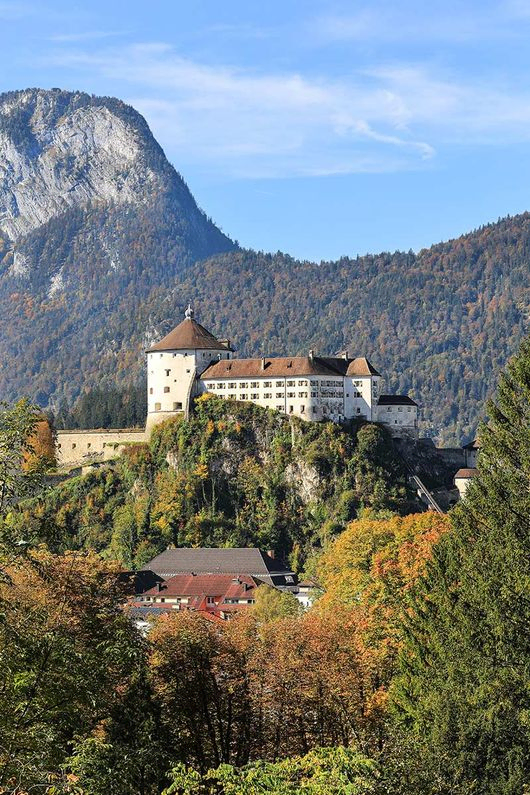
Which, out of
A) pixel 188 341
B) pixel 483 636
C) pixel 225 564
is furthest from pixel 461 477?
pixel 483 636

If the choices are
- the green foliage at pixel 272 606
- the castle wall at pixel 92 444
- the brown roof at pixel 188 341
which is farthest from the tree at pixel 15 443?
the castle wall at pixel 92 444

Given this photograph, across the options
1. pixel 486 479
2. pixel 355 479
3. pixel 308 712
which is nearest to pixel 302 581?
pixel 355 479

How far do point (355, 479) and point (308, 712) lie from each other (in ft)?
236

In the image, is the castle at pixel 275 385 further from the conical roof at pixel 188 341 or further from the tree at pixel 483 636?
the tree at pixel 483 636

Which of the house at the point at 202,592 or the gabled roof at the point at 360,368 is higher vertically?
the gabled roof at the point at 360,368

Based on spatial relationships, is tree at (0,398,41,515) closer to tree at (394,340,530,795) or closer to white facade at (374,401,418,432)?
tree at (394,340,530,795)

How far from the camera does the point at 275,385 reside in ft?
398

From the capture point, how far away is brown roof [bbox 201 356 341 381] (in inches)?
4771

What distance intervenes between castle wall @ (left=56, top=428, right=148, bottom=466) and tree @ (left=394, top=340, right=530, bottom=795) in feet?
286

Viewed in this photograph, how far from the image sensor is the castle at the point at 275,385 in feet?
396

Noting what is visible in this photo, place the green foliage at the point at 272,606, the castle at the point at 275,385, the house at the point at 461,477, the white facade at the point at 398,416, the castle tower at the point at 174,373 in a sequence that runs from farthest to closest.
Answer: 1. the white facade at the point at 398,416
2. the castle tower at the point at 174,373
3. the castle at the point at 275,385
4. the house at the point at 461,477
5. the green foliage at the point at 272,606

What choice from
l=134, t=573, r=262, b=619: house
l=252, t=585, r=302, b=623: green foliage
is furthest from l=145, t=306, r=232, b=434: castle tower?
l=252, t=585, r=302, b=623: green foliage

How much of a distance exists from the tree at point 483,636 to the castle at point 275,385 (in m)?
80.0

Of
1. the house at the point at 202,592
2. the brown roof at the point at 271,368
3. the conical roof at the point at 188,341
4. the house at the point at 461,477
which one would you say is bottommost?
the house at the point at 202,592
